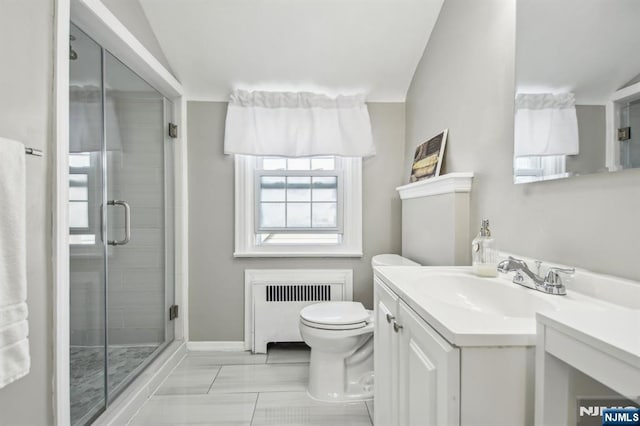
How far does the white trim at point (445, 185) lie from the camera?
4.87ft

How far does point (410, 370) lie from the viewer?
0.88m

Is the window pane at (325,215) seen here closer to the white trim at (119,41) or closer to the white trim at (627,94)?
the white trim at (119,41)

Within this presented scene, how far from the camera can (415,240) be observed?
1984 millimetres

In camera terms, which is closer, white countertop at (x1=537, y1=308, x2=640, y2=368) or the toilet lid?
white countertop at (x1=537, y1=308, x2=640, y2=368)

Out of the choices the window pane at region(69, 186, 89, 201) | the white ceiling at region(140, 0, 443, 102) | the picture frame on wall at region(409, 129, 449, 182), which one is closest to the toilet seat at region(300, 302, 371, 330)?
the picture frame on wall at region(409, 129, 449, 182)

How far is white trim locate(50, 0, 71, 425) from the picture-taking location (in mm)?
1148

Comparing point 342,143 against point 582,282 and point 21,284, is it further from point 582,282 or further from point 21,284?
point 21,284

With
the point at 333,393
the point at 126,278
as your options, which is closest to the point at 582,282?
the point at 333,393

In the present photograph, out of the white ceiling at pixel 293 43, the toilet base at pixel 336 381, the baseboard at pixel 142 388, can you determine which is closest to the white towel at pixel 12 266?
the baseboard at pixel 142 388

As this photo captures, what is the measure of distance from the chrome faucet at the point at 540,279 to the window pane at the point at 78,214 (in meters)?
1.79

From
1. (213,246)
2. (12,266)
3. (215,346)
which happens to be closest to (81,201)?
(12,266)

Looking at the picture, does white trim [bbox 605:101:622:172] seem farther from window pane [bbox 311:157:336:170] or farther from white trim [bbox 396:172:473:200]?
window pane [bbox 311:157:336:170]

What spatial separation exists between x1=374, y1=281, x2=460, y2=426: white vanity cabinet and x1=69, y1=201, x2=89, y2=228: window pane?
138 cm

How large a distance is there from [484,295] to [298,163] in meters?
1.70
